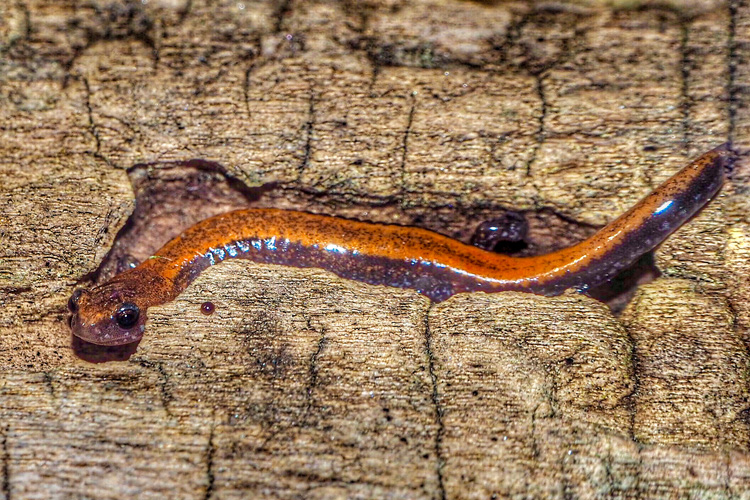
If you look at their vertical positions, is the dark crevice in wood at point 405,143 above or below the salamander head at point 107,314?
above

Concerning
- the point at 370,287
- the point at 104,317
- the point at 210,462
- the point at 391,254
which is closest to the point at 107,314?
the point at 104,317

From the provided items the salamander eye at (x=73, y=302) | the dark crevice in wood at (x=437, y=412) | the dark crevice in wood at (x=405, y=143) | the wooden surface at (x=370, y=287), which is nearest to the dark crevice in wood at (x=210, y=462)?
the wooden surface at (x=370, y=287)

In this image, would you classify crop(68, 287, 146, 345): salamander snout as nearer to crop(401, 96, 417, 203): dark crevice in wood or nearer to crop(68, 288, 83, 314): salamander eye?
crop(68, 288, 83, 314): salamander eye

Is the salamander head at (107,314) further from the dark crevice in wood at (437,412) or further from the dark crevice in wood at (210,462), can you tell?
the dark crevice in wood at (437,412)

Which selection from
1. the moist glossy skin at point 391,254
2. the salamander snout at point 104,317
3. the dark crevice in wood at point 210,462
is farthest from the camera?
the moist glossy skin at point 391,254

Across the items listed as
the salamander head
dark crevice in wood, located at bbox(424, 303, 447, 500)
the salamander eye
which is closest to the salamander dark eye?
the salamander head
